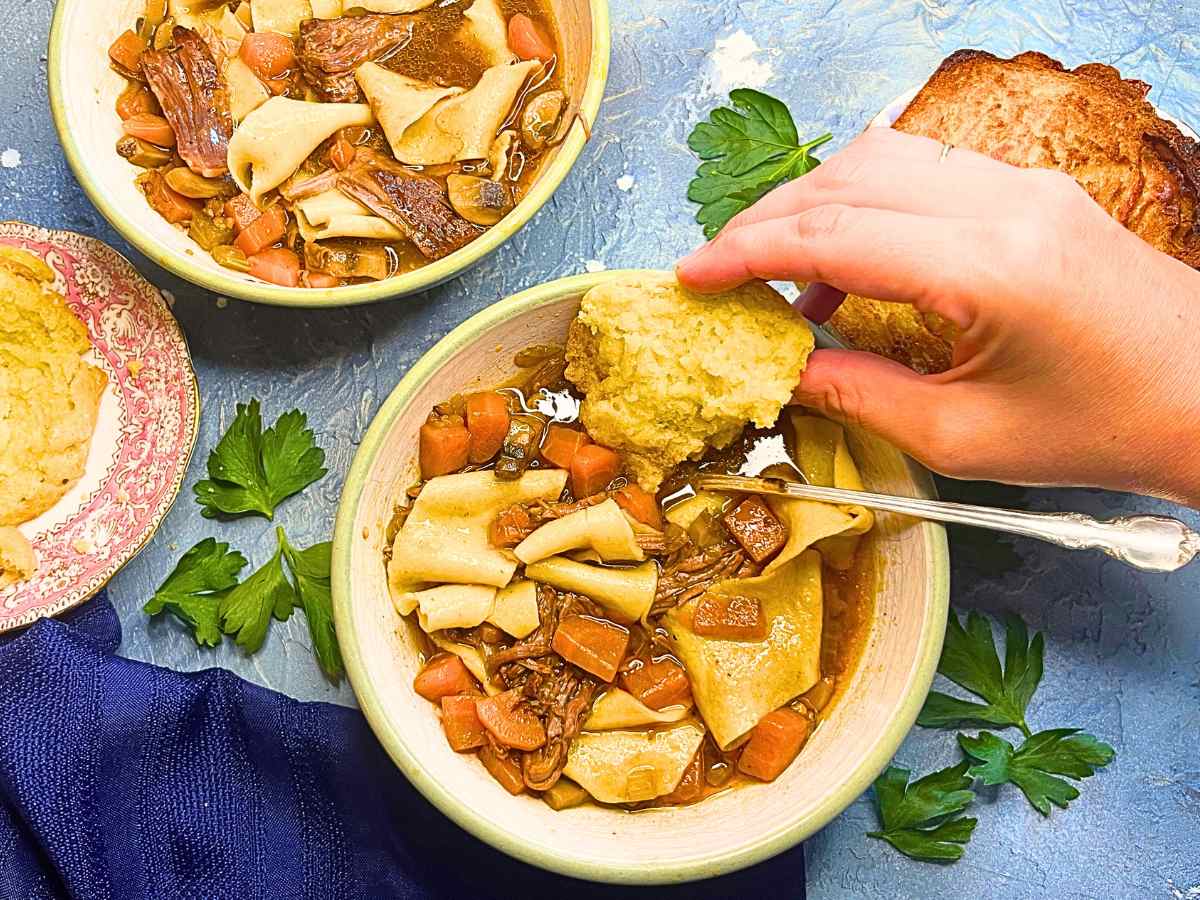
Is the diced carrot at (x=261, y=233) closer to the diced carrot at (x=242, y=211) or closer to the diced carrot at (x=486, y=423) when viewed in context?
the diced carrot at (x=242, y=211)

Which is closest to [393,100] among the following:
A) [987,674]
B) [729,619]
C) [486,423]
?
[486,423]

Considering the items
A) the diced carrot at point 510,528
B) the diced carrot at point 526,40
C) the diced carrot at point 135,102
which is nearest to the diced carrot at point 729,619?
the diced carrot at point 510,528

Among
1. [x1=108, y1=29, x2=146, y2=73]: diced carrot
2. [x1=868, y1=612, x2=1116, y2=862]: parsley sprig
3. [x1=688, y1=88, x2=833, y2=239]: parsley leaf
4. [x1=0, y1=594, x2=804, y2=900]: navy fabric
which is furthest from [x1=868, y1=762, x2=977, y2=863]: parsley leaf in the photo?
[x1=108, y1=29, x2=146, y2=73]: diced carrot

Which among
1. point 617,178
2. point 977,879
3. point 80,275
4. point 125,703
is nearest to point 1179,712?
point 977,879

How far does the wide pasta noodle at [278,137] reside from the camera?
148 inches

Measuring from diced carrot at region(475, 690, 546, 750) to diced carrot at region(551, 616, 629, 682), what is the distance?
0.66 ft

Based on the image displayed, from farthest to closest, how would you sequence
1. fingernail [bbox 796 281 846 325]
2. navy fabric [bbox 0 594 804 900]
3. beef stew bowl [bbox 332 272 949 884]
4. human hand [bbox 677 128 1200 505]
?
navy fabric [bbox 0 594 804 900], fingernail [bbox 796 281 846 325], beef stew bowl [bbox 332 272 949 884], human hand [bbox 677 128 1200 505]

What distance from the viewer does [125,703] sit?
3648 mm

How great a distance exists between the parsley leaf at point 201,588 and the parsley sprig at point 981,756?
88.3 inches

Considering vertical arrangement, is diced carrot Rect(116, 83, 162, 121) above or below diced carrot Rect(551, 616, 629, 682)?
above

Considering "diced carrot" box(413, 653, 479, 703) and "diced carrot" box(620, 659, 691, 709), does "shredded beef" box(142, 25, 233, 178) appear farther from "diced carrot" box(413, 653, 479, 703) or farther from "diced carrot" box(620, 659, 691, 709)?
"diced carrot" box(620, 659, 691, 709)

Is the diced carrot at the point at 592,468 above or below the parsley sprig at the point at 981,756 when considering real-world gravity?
above

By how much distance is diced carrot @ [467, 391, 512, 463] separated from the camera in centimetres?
350

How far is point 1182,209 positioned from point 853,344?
3.54 feet
